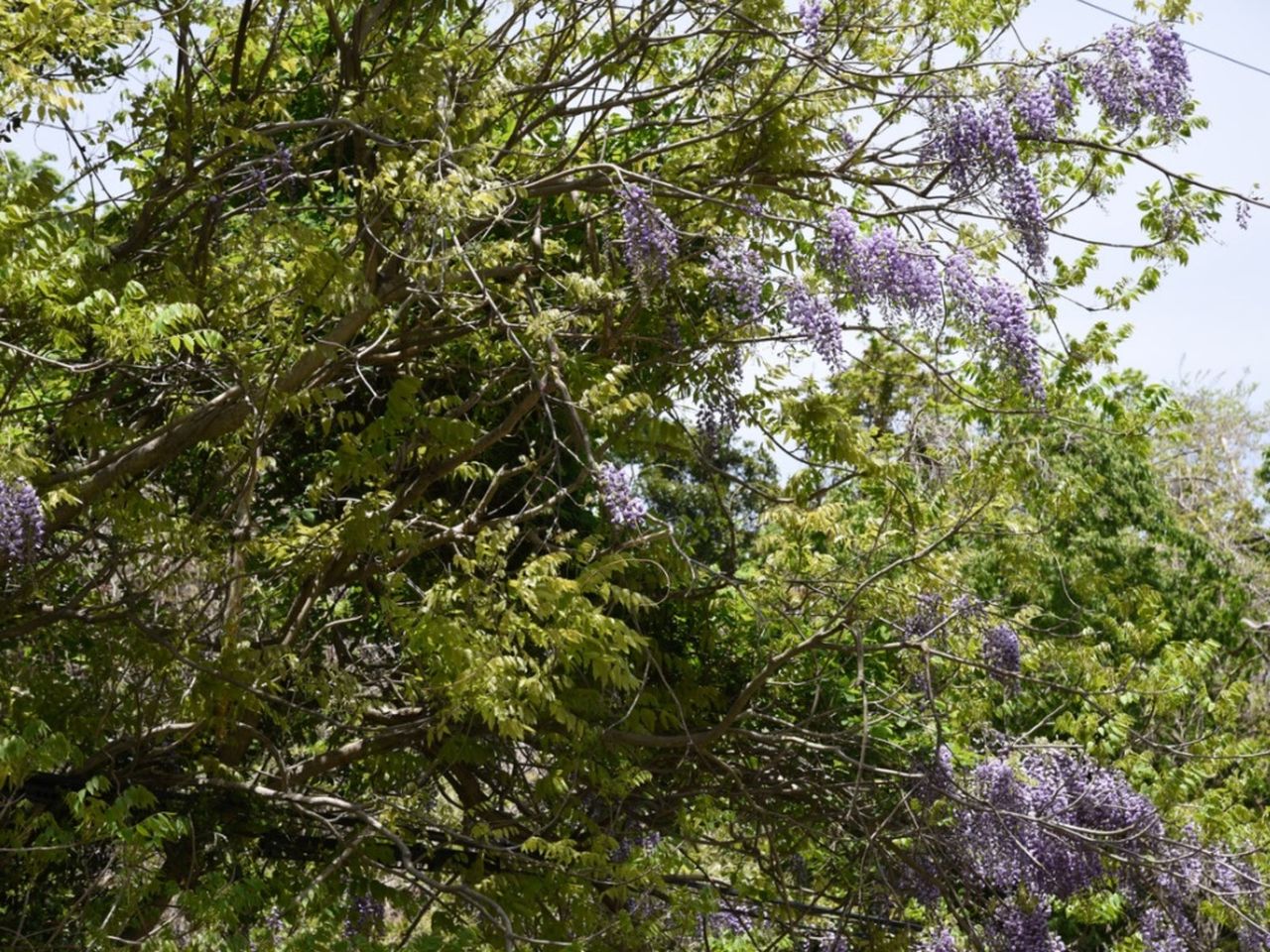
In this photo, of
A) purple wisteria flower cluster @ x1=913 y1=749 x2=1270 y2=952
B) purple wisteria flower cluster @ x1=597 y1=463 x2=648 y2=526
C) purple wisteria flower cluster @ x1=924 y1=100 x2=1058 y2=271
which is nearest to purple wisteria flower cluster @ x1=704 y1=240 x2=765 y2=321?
purple wisteria flower cluster @ x1=924 y1=100 x2=1058 y2=271

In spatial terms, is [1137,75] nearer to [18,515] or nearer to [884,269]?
[884,269]

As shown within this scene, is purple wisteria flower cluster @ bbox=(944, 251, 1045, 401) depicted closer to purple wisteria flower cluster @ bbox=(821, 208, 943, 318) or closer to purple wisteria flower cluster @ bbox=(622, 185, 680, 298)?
purple wisteria flower cluster @ bbox=(821, 208, 943, 318)

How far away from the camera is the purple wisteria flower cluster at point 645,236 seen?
205 inches

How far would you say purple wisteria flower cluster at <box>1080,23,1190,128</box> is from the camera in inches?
207

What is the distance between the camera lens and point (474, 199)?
183 inches

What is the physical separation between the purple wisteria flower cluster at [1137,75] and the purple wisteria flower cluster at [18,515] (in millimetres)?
3729

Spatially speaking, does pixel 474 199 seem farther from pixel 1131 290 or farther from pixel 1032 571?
pixel 1032 571

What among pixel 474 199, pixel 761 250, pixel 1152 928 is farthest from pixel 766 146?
pixel 1152 928

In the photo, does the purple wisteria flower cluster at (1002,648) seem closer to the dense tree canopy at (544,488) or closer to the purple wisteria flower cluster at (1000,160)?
the dense tree canopy at (544,488)

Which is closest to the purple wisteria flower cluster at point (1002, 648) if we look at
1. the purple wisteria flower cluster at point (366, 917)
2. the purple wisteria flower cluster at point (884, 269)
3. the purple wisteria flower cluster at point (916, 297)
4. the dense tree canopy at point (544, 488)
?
the dense tree canopy at point (544, 488)

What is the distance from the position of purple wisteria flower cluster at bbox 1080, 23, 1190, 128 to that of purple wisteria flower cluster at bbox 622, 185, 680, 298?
1548 mm

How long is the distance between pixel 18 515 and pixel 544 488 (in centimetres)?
262

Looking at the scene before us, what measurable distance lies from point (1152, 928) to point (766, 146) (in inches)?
170

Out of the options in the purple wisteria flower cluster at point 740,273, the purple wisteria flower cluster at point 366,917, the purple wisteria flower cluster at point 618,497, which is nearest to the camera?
the purple wisteria flower cluster at point 618,497
